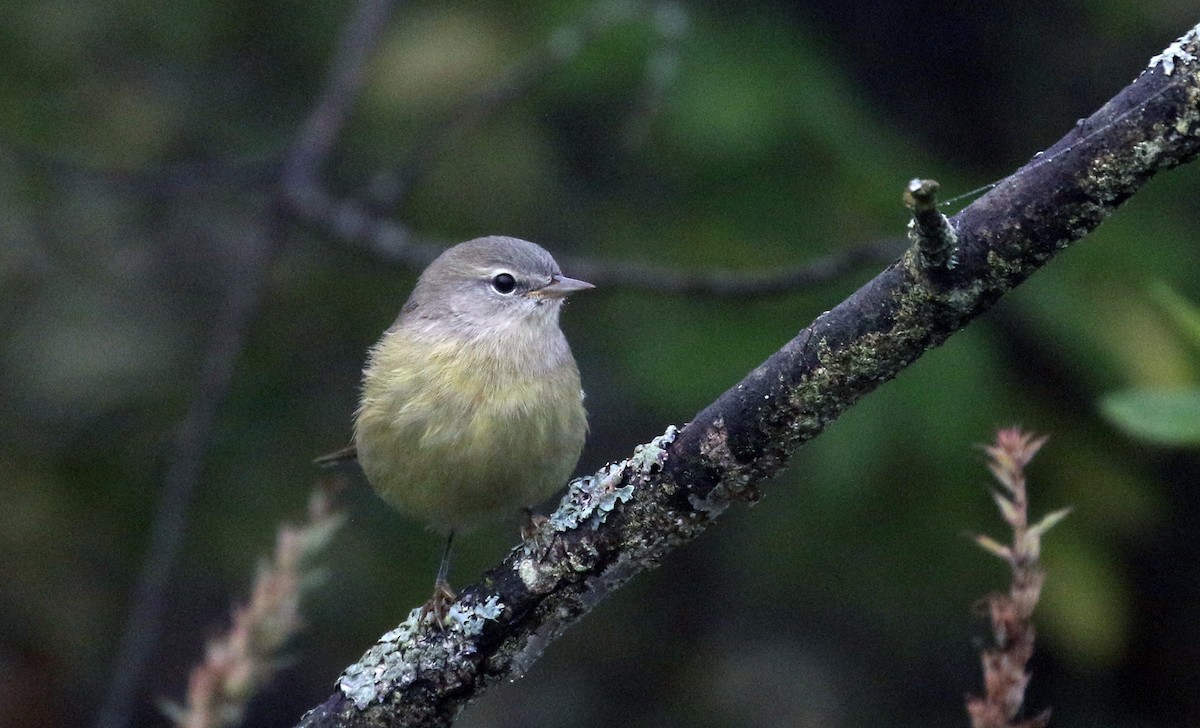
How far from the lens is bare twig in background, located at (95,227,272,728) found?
4766 millimetres

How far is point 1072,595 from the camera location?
5.05 m

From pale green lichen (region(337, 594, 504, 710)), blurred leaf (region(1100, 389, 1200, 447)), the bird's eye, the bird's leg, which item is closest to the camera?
blurred leaf (region(1100, 389, 1200, 447))

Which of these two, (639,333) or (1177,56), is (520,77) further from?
(1177,56)

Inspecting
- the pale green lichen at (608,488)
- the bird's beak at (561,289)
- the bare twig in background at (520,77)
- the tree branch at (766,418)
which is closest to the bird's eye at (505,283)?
the bird's beak at (561,289)

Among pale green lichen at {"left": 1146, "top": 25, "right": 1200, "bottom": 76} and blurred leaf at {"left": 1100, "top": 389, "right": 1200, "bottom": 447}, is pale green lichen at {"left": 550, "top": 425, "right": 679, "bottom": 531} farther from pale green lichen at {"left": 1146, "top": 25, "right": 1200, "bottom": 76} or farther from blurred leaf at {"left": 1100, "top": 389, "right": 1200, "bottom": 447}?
pale green lichen at {"left": 1146, "top": 25, "right": 1200, "bottom": 76}

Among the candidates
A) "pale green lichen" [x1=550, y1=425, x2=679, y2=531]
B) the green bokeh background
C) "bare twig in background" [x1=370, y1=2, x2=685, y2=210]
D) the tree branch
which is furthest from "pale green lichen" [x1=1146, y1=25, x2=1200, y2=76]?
"bare twig in background" [x1=370, y1=2, x2=685, y2=210]

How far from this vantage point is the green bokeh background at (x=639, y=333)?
523cm

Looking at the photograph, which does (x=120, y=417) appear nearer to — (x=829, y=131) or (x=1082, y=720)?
(x=829, y=131)

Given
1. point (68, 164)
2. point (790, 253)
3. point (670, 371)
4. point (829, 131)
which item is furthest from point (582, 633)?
point (68, 164)

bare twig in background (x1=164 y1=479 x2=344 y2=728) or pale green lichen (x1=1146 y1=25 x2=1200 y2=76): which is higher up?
Answer: pale green lichen (x1=1146 y1=25 x2=1200 y2=76)

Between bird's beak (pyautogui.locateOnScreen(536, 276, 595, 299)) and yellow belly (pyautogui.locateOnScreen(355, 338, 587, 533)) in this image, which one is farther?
bird's beak (pyautogui.locateOnScreen(536, 276, 595, 299))

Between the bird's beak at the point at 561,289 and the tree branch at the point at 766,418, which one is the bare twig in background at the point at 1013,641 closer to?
the tree branch at the point at 766,418

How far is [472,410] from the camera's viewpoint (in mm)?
3762

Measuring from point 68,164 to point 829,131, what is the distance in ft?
10.5
